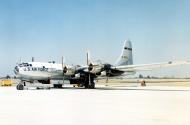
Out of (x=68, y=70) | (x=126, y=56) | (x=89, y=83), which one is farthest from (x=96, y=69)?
(x=126, y=56)

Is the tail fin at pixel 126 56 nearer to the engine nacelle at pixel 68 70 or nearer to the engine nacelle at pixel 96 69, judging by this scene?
the engine nacelle at pixel 96 69

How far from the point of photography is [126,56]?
143 ft

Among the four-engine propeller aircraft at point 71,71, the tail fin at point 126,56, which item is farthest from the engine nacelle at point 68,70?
the tail fin at point 126,56

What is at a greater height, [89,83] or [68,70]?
[68,70]

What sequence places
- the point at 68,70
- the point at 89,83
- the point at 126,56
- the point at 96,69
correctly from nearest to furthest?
the point at 96,69
the point at 68,70
the point at 89,83
the point at 126,56

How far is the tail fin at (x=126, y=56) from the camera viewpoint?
43.3 meters

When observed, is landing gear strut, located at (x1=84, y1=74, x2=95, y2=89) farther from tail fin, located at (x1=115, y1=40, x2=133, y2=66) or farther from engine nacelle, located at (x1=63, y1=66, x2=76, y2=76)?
tail fin, located at (x1=115, y1=40, x2=133, y2=66)

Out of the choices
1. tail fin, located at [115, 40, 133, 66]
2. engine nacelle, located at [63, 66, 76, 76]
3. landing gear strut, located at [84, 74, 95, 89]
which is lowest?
landing gear strut, located at [84, 74, 95, 89]

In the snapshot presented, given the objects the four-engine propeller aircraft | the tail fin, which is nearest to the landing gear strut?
the four-engine propeller aircraft

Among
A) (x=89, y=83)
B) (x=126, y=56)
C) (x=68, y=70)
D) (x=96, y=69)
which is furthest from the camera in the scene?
(x=126, y=56)

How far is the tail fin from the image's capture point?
43.3 metres

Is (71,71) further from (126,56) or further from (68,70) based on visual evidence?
(126,56)
